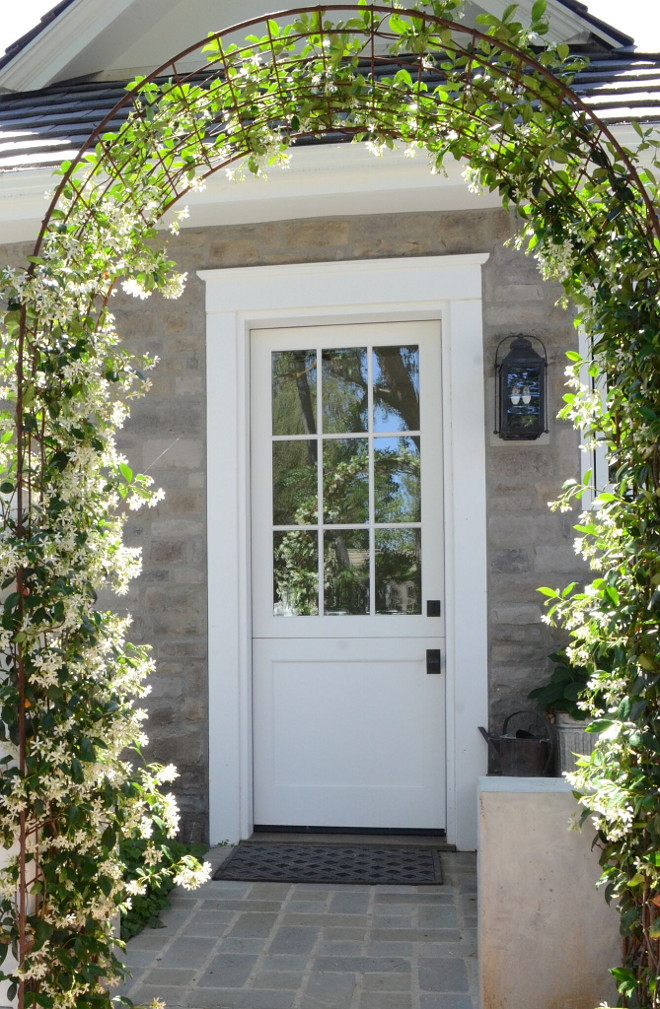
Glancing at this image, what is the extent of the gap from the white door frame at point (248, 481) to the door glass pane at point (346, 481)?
0.38 meters

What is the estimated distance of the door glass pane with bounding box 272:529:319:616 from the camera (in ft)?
14.7

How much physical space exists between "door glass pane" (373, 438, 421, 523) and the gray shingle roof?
1626mm

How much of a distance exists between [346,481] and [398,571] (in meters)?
0.49

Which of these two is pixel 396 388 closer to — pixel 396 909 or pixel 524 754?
pixel 524 754

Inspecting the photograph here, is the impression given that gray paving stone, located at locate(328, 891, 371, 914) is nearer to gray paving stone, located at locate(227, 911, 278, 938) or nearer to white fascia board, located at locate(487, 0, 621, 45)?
gray paving stone, located at locate(227, 911, 278, 938)

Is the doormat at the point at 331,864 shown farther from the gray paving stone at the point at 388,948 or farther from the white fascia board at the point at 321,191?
the white fascia board at the point at 321,191

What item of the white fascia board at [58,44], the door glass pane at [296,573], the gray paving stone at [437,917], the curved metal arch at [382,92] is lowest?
the gray paving stone at [437,917]

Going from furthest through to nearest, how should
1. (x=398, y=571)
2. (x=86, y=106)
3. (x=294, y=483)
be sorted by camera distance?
(x=86, y=106), (x=294, y=483), (x=398, y=571)

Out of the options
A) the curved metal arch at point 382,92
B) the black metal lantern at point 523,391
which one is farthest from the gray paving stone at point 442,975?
the curved metal arch at point 382,92

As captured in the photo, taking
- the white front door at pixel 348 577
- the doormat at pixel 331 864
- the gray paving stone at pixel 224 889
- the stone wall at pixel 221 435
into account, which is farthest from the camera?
the white front door at pixel 348 577

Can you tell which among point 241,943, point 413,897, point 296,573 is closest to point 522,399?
point 296,573

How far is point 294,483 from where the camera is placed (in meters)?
4.54

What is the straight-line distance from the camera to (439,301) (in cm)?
426

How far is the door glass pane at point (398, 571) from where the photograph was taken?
4414 millimetres
